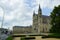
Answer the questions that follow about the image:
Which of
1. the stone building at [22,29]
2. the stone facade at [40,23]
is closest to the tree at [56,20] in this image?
the stone facade at [40,23]

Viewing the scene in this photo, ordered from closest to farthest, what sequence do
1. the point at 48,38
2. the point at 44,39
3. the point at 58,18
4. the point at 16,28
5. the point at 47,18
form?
the point at 44,39 < the point at 48,38 < the point at 58,18 < the point at 47,18 < the point at 16,28

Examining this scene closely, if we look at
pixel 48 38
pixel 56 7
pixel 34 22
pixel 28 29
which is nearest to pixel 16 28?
pixel 28 29

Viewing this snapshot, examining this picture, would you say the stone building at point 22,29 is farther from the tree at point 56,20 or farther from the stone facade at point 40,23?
the tree at point 56,20

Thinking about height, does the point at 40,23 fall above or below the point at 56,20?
above

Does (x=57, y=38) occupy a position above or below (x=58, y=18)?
below

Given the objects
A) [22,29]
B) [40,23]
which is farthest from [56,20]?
[22,29]

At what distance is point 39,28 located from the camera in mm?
112125

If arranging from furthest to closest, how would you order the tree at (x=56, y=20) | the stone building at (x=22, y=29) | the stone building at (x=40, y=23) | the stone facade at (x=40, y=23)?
the stone building at (x=22, y=29), the stone building at (x=40, y=23), the stone facade at (x=40, y=23), the tree at (x=56, y=20)

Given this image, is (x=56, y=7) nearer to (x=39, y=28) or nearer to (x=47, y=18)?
(x=39, y=28)

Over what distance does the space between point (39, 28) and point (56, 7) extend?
63461 mm

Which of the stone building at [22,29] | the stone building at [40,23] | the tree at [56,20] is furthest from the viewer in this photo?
the stone building at [22,29]

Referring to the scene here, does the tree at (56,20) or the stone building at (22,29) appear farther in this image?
the stone building at (22,29)

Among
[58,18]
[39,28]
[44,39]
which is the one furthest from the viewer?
[39,28]

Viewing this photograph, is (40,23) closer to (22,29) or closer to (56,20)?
(22,29)
